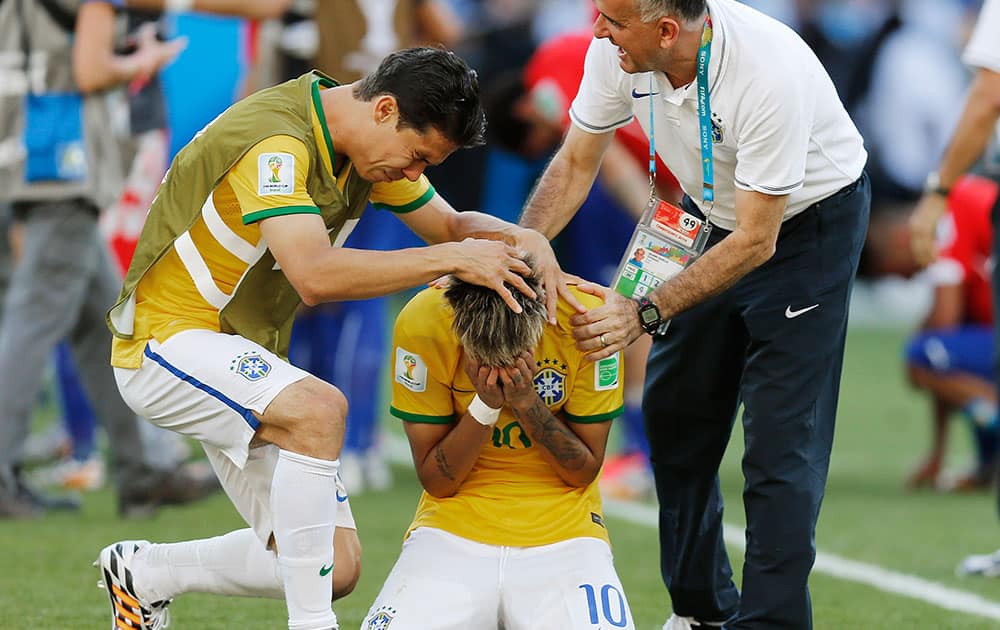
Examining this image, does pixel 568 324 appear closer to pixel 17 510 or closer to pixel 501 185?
pixel 17 510

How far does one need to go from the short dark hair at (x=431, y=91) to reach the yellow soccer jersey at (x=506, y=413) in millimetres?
531

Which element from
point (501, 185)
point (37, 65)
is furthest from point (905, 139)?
point (37, 65)

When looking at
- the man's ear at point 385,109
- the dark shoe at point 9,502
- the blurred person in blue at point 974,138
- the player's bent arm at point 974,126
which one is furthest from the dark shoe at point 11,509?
the player's bent arm at point 974,126

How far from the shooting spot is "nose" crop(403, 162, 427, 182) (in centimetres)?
428

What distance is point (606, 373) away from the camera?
14.9ft

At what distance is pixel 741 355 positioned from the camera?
4812 mm

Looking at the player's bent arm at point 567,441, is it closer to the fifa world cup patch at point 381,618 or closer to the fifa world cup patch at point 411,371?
the fifa world cup patch at point 411,371

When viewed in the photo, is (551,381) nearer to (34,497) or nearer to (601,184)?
(34,497)

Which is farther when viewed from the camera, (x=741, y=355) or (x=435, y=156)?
(x=741, y=355)

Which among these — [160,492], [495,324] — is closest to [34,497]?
[160,492]

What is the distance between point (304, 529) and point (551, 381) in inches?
33.1

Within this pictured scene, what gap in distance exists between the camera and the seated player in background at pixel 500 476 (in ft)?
14.1

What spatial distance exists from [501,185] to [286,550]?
1030 centimetres

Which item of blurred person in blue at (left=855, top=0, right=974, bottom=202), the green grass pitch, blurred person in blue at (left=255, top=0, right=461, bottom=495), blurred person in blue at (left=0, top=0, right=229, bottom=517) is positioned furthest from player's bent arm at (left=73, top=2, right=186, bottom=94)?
blurred person in blue at (left=855, top=0, right=974, bottom=202)
